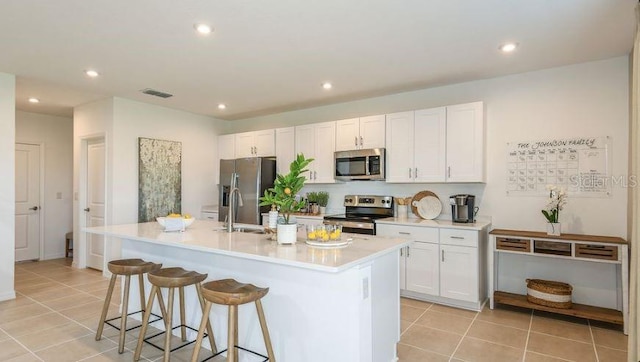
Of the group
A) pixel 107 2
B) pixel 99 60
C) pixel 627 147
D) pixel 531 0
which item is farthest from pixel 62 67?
pixel 627 147

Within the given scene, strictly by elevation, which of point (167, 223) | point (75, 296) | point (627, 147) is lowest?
point (75, 296)

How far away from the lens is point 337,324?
2.11 m

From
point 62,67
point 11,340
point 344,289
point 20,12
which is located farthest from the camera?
point 62,67

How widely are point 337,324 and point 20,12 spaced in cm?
307

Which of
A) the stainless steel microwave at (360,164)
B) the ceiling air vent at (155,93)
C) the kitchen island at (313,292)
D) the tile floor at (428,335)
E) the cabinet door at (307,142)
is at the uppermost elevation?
the ceiling air vent at (155,93)

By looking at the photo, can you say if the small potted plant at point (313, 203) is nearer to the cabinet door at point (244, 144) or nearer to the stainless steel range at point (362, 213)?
the stainless steel range at point (362, 213)

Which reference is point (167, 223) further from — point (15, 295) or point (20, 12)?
point (15, 295)

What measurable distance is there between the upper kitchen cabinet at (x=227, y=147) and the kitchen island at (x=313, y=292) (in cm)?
341

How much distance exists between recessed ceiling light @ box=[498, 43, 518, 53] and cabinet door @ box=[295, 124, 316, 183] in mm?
2627

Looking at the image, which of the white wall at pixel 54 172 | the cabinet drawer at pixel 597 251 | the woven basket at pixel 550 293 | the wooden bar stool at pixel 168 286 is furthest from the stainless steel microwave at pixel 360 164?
the white wall at pixel 54 172

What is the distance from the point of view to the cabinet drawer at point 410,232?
3892mm

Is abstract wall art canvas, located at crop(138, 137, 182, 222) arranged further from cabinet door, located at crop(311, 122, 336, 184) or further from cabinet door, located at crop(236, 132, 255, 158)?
cabinet door, located at crop(311, 122, 336, 184)

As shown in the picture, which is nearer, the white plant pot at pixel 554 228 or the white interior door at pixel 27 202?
the white plant pot at pixel 554 228

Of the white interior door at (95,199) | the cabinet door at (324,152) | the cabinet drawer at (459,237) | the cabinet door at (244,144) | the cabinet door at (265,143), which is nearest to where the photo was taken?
the cabinet drawer at (459,237)
